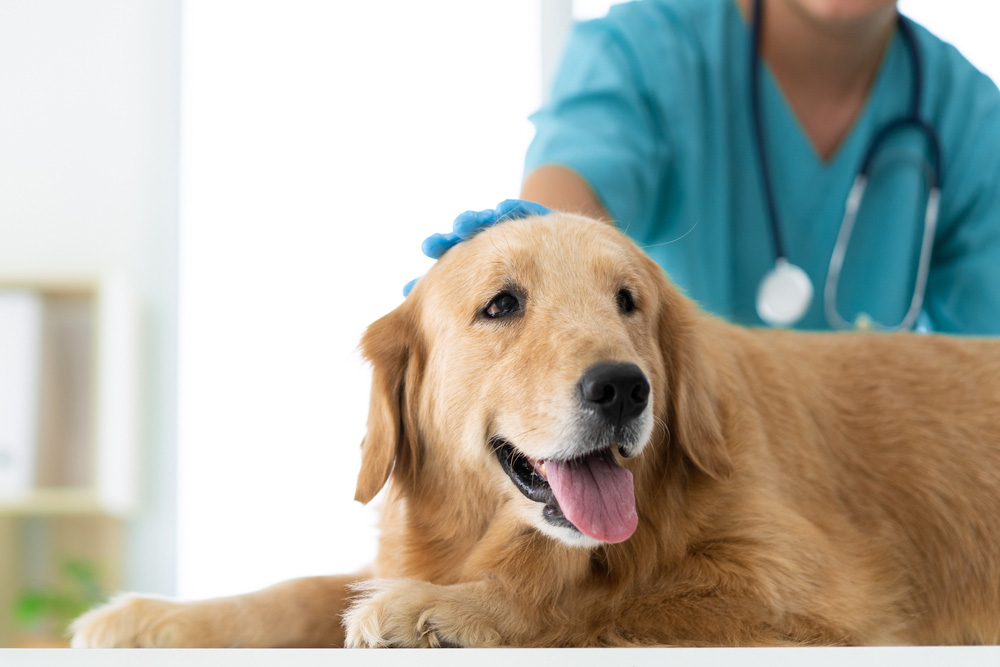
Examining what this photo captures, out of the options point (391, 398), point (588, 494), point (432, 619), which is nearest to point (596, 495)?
point (588, 494)

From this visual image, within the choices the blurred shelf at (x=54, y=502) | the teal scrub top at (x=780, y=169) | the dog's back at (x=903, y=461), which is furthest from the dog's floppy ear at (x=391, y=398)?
the blurred shelf at (x=54, y=502)

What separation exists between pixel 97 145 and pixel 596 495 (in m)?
3.55

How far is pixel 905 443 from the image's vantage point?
4.25 feet

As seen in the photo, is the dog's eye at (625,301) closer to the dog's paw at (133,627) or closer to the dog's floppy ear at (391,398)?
the dog's floppy ear at (391,398)

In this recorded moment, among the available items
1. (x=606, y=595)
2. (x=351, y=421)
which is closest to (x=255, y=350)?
(x=351, y=421)

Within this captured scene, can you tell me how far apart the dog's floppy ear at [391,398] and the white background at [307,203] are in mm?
2032

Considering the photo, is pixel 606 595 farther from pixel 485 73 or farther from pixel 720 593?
pixel 485 73

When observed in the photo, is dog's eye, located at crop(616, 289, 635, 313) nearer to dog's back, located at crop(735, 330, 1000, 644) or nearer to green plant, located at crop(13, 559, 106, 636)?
dog's back, located at crop(735, 330, 1000, 644)

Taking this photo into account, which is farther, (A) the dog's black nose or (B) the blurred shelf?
(B) the blurred shelf

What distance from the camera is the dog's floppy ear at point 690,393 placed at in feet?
3.63

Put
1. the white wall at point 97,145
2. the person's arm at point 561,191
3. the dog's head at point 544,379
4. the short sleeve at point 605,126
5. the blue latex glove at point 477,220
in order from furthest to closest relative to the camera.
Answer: the white wall at point 97,145 < the short sleeve at point 605,126 < the person's arm at point 561,191 < the blue latex glove at point 477,220 < the dog's head at point 544,379

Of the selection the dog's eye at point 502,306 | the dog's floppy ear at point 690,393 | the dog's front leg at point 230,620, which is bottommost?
the dog's front leg at point 230,620

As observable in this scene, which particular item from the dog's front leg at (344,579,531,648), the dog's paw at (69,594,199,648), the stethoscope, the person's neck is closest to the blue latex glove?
the dog's front leg at (344,579,531,648)

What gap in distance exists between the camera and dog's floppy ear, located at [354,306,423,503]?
1.19m
